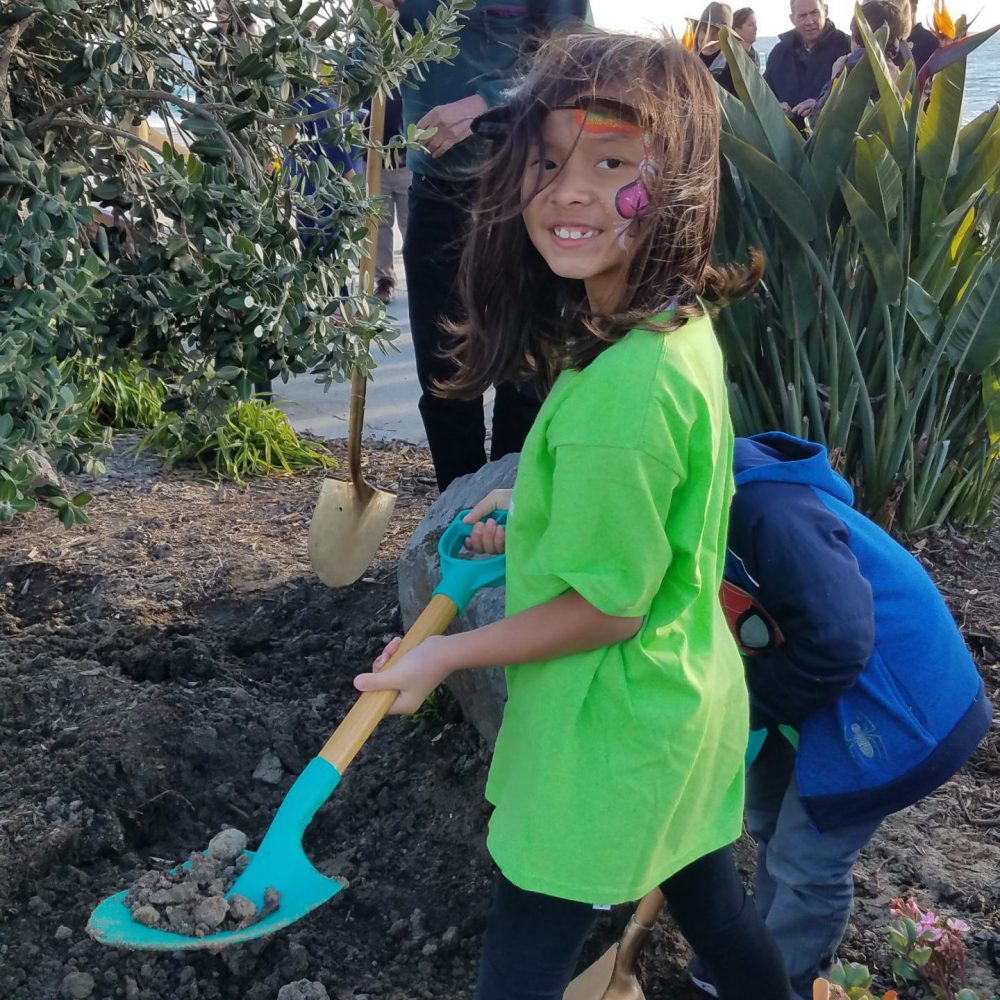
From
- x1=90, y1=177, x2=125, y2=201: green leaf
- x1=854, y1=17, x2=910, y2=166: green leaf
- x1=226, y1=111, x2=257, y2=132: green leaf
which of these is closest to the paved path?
x1=854, y1=17, x2=910, y2=166: green leaf

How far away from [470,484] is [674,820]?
1.39m

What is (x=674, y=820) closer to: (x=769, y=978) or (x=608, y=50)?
(x=769, y=978)

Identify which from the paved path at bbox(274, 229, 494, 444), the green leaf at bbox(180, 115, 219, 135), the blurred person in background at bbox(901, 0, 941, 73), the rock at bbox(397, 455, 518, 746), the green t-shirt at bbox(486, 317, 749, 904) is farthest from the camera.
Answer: the paved path at bbox(274, 229, 494, 444)

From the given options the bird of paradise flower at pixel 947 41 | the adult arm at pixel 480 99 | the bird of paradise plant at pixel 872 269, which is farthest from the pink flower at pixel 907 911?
the bird of paradise flower at pixel 947 41

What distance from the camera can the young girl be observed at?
3.90ft

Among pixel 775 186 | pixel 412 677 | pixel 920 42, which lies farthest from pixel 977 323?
pixel 920 42

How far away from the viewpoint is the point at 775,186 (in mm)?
2652

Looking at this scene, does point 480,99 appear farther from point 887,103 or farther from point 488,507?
point 488,507

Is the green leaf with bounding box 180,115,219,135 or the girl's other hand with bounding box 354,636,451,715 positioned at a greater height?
the green leaf with bounding box 180,115,219,135

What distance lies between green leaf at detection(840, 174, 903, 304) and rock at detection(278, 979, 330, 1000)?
1974 millimetres

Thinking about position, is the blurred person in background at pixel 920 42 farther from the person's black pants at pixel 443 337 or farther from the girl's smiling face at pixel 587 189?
the girl's smiling face at pixel 587 189

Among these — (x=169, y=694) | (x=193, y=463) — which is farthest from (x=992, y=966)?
(x=193, y=463)

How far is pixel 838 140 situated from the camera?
2740 mm

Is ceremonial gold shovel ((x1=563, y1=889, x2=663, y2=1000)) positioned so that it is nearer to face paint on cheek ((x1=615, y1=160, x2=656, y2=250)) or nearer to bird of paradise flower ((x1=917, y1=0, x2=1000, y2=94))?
face paint on cheek ((x1=615, y1=160, x2=656, y2=250))
